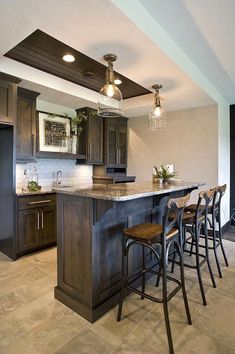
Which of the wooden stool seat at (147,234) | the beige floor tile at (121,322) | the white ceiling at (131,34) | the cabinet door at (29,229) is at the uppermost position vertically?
the white ceiling at (131,34)

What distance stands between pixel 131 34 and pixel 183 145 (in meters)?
2.86

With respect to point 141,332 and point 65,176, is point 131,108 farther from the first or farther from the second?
point 141,332

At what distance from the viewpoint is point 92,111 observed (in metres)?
4.54

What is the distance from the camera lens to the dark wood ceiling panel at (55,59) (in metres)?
2.53

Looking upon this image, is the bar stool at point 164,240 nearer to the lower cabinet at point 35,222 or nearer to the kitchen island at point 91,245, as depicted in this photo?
the kitchen island at point 91,245

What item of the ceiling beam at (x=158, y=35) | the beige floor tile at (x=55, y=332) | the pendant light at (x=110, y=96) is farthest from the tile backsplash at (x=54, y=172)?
the ceiling beam at (x=158, y=35)

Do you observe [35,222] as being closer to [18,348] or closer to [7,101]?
[7,101]

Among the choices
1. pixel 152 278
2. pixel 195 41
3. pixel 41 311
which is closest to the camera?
pixel 41 311

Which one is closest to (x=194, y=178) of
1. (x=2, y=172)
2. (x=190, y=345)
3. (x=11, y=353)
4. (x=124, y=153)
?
(x=124, y=153)

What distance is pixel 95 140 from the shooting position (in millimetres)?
4688

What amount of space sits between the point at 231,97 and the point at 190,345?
4.47 meters

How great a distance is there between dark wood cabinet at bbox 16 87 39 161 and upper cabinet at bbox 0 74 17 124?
0.33 metres

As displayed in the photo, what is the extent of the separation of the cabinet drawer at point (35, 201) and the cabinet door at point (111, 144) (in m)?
1.73

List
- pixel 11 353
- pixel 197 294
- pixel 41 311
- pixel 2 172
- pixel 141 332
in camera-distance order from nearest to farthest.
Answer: pixel 11 353
pixel 141 332
pixel 41 311
pixel 197 294
pixel 2 172
